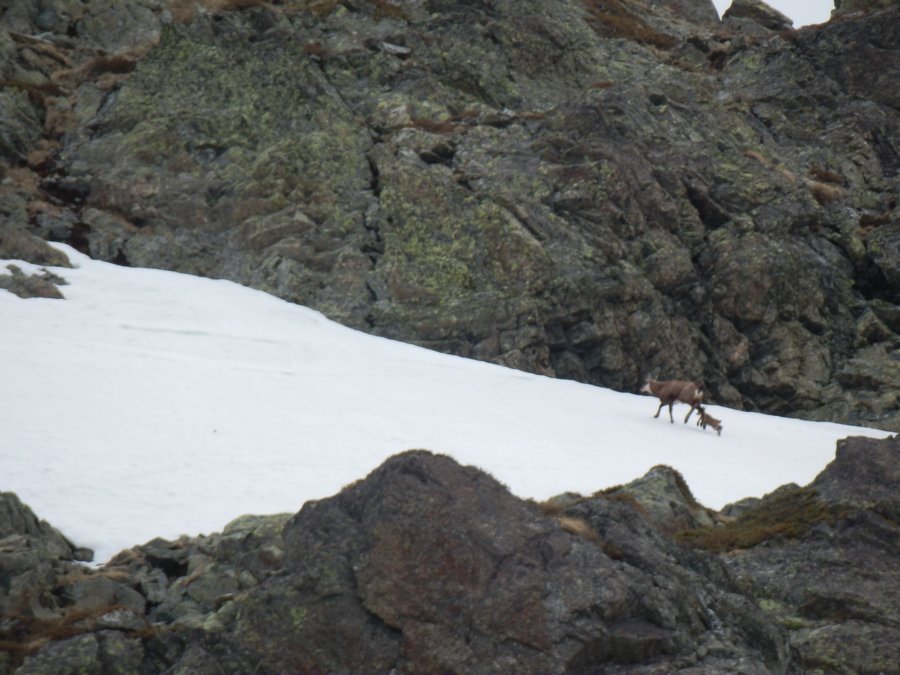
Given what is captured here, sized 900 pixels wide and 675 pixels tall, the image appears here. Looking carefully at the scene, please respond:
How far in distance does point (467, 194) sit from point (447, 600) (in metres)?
31.0

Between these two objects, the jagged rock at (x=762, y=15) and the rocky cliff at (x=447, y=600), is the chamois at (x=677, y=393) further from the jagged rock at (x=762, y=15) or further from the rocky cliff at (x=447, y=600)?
the jagged rock at (x=762, y=15)

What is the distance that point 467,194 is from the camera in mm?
38875

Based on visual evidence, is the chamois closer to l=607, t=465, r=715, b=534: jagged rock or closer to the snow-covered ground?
the snow-covered ground

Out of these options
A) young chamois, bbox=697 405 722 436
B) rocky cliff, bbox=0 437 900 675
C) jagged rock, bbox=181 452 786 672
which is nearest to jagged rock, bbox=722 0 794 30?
young chamois, bbox=697 405 722 436

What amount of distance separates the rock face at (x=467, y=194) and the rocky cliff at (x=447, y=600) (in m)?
24.3

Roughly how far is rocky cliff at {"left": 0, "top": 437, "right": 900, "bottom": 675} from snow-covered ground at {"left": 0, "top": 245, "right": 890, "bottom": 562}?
3.14 m

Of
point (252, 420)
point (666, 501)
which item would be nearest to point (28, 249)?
point (252, 420)

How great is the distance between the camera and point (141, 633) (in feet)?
31.9

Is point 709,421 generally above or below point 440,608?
above

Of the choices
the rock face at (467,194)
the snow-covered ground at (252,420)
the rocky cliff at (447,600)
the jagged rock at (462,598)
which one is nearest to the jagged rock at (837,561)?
the rocky cliff at (447,600)

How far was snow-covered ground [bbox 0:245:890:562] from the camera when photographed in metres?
16.8

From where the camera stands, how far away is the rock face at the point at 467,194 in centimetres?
3728

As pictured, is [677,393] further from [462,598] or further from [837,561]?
[462,598]

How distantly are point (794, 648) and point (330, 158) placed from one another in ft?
112
